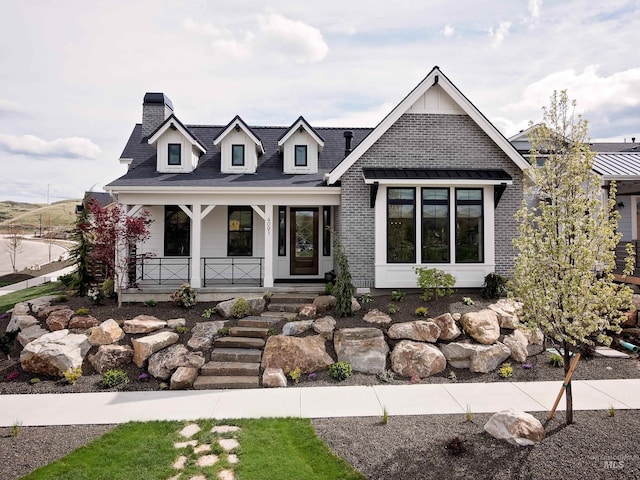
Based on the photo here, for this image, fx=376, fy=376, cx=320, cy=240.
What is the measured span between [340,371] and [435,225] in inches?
224

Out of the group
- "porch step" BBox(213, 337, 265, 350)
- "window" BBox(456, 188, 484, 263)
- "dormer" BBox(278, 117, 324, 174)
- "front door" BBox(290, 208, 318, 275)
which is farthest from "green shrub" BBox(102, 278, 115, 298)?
"window" BBox(456, 188, 484, 263)

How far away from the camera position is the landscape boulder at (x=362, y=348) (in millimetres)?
8492

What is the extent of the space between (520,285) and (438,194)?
242 inches

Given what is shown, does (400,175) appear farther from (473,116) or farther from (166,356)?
(166,356)

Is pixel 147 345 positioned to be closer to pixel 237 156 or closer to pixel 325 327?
pixel 325 327

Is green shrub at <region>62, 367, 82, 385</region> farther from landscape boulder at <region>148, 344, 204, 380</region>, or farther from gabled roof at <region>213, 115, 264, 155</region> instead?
gabled roof at <region>213, 115, 264, 155</region>

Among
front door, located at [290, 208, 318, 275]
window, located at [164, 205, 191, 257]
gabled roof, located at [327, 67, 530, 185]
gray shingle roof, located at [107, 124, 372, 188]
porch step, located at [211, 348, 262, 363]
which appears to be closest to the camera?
porch step, located at [211, 348, 262, 363]

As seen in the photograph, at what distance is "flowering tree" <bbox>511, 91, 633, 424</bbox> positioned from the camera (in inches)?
213

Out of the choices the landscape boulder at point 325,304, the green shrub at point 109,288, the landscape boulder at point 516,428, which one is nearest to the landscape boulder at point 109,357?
the green shrub at point 109,288

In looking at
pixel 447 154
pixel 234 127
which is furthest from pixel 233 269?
pixel 447 154

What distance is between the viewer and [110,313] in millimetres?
10352

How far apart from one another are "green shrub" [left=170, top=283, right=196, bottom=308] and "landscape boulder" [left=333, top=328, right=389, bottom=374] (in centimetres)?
450

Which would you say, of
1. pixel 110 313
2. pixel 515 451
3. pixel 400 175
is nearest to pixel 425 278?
pixel 400 175

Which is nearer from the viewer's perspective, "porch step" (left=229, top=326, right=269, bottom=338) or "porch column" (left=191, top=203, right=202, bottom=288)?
"porch step" (left=229, top=326, right=269, bottom=338)
